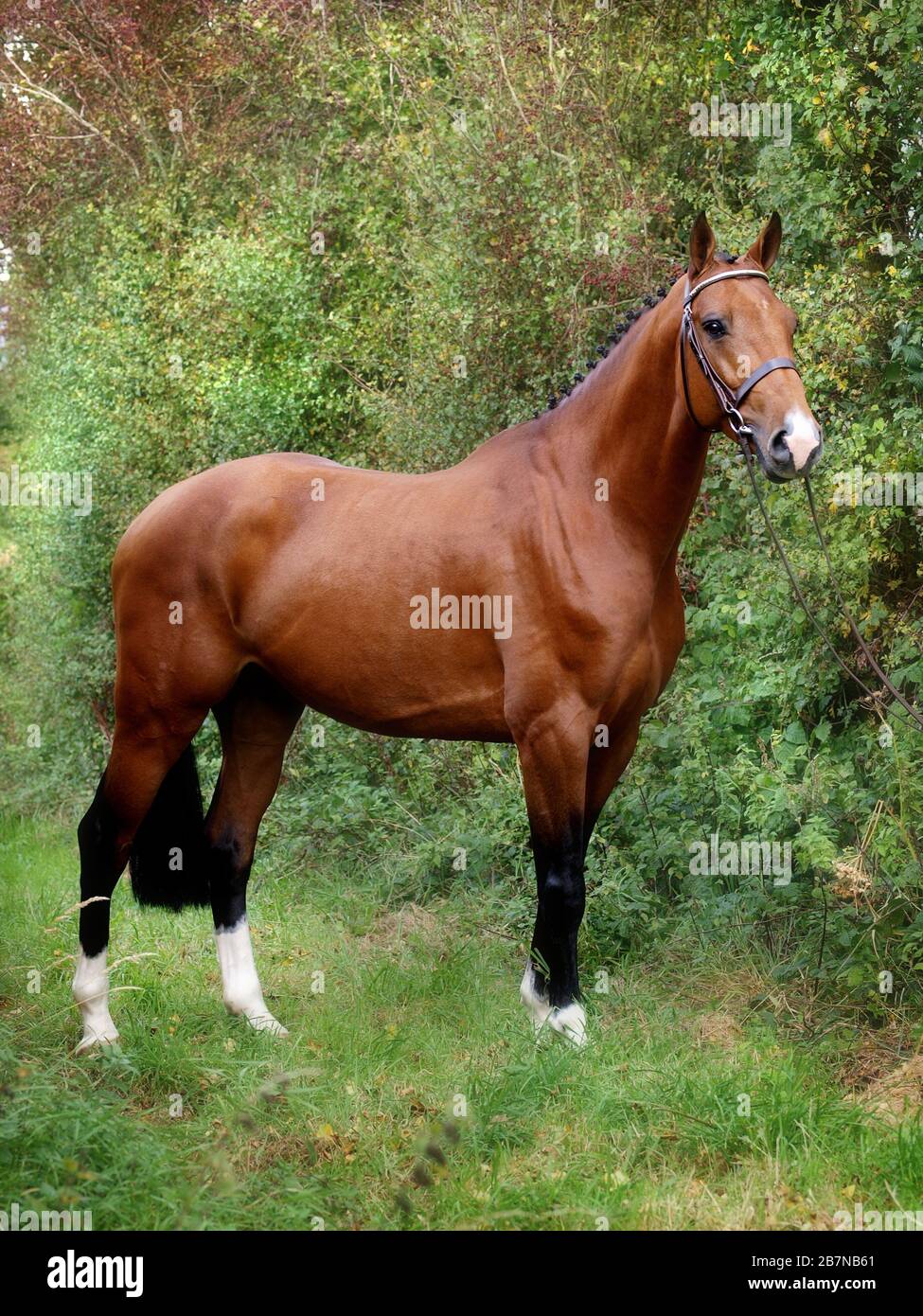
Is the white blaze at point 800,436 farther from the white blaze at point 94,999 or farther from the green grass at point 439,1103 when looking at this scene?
the white blaze at point 94,999

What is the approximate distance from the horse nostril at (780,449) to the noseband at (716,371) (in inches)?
4.9

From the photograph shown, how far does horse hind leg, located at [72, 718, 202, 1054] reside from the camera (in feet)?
15.8

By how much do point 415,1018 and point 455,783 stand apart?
97.9 inches

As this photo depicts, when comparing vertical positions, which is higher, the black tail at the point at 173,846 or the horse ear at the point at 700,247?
the horse ear at the point at 700,247

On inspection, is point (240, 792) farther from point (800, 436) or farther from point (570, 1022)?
point (800, 436)

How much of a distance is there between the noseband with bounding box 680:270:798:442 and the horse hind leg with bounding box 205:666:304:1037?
219 cm

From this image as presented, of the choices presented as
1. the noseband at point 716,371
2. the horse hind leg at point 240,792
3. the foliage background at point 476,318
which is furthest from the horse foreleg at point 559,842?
the horse hind leg at point 240,792

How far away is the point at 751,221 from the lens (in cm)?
633

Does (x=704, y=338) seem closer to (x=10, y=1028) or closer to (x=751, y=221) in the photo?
(x=751, y=221)

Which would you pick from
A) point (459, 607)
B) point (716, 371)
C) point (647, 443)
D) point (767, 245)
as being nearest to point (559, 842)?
point (459, 607)

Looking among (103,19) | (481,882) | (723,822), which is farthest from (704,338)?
(103,19)

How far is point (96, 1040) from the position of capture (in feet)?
15.2

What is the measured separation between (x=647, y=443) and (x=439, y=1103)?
7.73 ft

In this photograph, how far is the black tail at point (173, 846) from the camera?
5168mm
